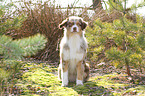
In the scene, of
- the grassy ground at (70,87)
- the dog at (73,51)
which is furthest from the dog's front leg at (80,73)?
the grassy ground at (70,87)

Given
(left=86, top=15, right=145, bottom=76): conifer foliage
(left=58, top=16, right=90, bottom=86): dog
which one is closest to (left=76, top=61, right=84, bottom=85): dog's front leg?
(left=58, top=16, right=90, bottom=86): dog

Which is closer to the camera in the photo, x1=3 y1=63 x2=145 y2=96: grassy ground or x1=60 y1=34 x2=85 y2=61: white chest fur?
x1=3 y1=63 x2=145 y2=96: grassy ground

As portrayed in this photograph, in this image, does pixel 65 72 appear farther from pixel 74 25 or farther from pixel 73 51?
pixel 74 25

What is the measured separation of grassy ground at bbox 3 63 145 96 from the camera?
403 centimetres

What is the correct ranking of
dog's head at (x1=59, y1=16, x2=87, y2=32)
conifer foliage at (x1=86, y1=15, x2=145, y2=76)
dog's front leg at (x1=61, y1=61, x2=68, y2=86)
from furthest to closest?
conifer foliage at (x1=86, y1=15, x2=145, y2=76) → dog's front leg at (x1=61, y1=61, x2=68, y2=86) → dog's head at (x1=59, y1=16, x2=87, y2=32)

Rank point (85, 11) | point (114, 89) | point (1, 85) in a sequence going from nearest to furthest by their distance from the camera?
point (1, 85) < point (114, 89) < point (85, 11)

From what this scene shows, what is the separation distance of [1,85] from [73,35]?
1946 mm

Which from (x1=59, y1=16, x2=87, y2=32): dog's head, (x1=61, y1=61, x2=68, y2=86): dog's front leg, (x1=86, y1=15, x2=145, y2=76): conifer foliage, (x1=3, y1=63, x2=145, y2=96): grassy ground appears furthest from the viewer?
(x1=86, y1=15, x2=145, y2=76): conifer foliage

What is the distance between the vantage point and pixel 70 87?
4.54 metres

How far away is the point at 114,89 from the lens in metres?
4.40

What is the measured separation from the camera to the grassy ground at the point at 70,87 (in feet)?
13.2

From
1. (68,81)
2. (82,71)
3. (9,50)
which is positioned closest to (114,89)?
(82,71)

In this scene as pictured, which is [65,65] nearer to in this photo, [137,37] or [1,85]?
[1,85]

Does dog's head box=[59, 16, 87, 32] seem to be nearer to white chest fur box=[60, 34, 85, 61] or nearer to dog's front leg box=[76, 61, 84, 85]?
white chest fur box=[60, 34, 85, 61]
